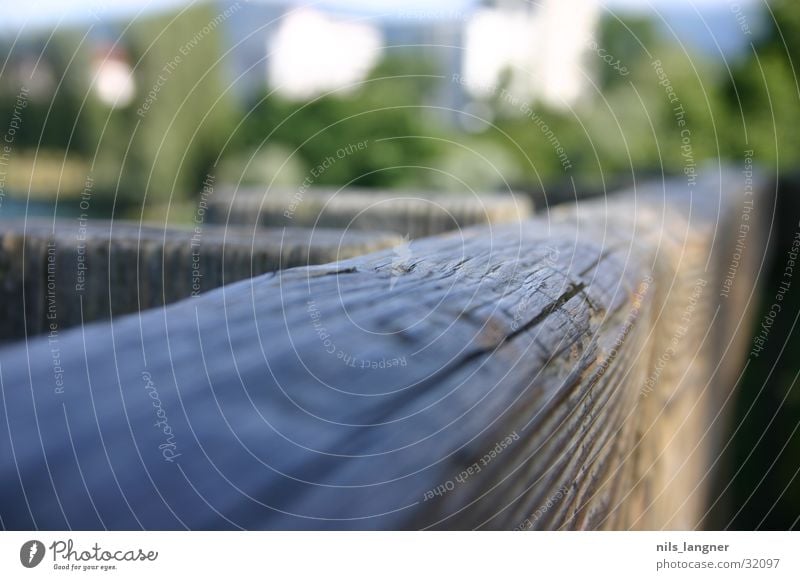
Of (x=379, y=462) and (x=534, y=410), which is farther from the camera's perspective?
(x=534, y=410)

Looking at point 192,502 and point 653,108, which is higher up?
point 653,108

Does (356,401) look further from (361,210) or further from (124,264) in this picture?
(361,210)

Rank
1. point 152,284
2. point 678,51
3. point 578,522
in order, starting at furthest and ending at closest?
point 678,51 → point 152,284 → point 578,522

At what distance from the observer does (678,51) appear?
74.6ft

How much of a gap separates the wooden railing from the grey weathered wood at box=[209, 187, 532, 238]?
2.17 meters

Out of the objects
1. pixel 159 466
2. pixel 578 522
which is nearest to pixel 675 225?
pixel 578 522

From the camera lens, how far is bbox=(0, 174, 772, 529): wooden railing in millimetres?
614

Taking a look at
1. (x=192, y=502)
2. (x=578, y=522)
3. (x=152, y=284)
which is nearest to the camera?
(x=192, y=502)

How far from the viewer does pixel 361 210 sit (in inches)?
151

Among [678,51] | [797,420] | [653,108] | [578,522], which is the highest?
[678,51]

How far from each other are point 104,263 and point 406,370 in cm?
113

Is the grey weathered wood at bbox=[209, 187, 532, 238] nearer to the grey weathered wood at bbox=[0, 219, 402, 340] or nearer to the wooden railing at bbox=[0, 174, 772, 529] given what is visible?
the grey weathered wood at bbox=[0, 219, 402, 340]

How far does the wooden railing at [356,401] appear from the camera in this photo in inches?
24.2
